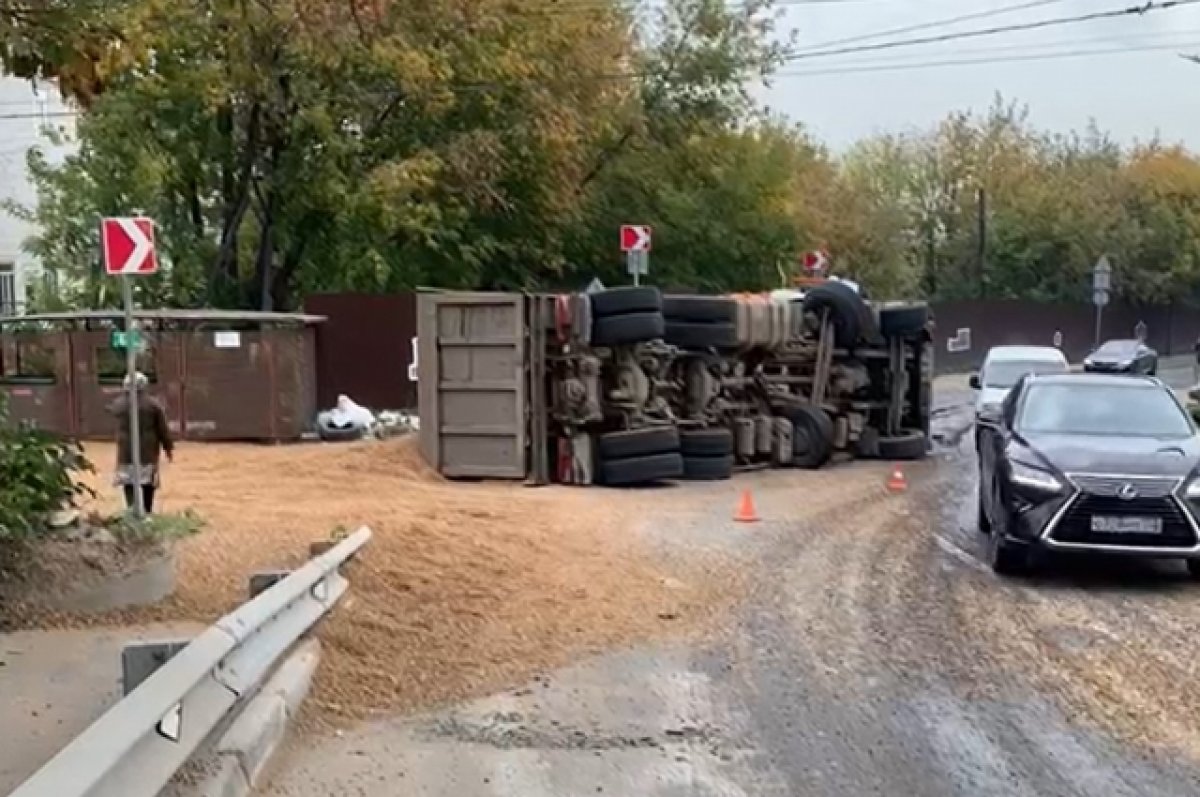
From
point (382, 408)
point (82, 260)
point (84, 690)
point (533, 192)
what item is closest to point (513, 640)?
point (84, 690)

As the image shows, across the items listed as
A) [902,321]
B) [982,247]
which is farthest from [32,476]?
[982,247]

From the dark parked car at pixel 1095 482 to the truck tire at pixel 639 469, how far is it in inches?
229

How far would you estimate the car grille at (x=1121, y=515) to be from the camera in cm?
1119

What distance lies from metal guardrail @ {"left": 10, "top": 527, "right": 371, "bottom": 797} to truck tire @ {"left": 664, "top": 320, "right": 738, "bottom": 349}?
35.9 feet

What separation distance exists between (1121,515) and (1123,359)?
1378 inches

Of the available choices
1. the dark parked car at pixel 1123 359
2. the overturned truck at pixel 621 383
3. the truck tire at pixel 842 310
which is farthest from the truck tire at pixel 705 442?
the dark parked car at pixel 1123 359

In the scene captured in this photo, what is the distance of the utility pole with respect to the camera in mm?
56662

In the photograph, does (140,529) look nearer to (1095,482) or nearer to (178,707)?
(178,707)

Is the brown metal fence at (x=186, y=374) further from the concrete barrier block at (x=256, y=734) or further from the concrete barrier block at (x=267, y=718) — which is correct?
the concrete barrier block at (x=256, y=734)

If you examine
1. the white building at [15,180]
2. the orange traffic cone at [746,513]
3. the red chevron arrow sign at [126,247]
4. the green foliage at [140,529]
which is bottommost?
the orange traffic cone at [746,513]

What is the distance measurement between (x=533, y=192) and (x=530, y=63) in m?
3.14

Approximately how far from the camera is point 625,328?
17797 millimetres

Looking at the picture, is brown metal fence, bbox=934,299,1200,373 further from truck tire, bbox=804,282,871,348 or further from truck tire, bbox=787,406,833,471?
truck tire, bbox=787,406,833,471

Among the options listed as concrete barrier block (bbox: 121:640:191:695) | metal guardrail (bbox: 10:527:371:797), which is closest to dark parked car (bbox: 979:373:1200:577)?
metal guardrail (bbox: 10:527:371:797)
